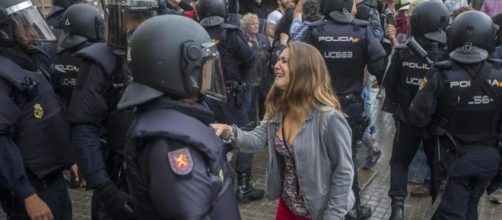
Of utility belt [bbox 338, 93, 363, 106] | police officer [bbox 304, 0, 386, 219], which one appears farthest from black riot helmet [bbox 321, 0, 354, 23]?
utility belt [bbox 338, 93, 363, 106]

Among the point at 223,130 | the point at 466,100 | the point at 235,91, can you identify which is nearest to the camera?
the point at 223,130

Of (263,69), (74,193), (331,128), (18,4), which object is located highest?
(18,4)

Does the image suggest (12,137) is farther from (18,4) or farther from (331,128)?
(331,128)

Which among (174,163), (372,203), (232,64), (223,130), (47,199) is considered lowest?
(372,203)

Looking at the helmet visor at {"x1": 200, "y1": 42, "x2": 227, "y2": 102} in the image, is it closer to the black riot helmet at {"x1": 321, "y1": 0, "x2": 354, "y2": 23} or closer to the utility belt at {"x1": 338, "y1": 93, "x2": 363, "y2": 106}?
the utility belt at {"x1": 338, "y1": 93, "x2": 363, "y2": 106}

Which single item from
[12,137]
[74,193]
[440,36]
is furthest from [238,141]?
[74,193]

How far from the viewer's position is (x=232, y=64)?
5.48m

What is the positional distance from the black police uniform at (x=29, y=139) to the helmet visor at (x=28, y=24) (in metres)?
0.12

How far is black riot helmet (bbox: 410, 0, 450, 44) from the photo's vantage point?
16.2 ft

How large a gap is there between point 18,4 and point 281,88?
171 centimetres

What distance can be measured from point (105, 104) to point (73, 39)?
60.6 inches

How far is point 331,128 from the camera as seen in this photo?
9.68 feet

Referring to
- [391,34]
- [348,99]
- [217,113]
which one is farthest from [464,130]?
[391,34]

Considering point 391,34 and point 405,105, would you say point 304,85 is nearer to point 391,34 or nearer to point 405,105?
point 405,105
